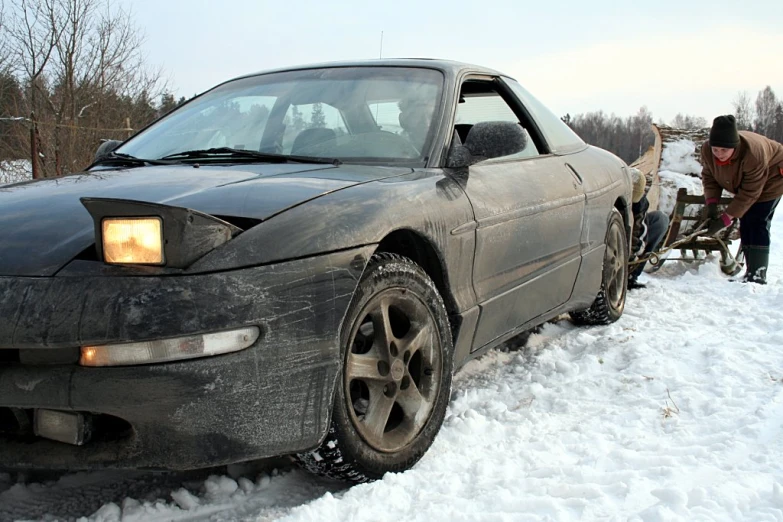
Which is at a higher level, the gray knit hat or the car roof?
the car roof

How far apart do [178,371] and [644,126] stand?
307 ft

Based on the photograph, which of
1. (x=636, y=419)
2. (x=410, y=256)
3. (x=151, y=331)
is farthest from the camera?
(x=636, y=419)

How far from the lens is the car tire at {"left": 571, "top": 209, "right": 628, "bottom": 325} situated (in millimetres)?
4430

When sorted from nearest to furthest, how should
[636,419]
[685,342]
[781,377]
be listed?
[636,419]
[781,377]
[685,342]

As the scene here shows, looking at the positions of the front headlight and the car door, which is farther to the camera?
the car door

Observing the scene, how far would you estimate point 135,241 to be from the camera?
1.80 m

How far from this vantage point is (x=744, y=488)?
6.89 feet

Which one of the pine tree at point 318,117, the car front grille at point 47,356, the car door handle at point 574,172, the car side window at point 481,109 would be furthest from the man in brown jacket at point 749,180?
the car front grille at point 47,356

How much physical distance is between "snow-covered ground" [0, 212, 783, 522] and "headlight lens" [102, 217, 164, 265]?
2.59 ft

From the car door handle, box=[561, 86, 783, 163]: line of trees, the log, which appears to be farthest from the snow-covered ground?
box=[561, 86, 783, 163]: line of trees

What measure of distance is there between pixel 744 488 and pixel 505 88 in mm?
2334

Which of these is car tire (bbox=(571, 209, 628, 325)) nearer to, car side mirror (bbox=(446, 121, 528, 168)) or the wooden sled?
the wooden sled

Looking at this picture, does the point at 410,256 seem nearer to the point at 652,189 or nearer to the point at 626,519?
the point at 626,519

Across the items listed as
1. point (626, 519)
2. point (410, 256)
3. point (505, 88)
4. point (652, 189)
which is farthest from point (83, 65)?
point (626, 519)
